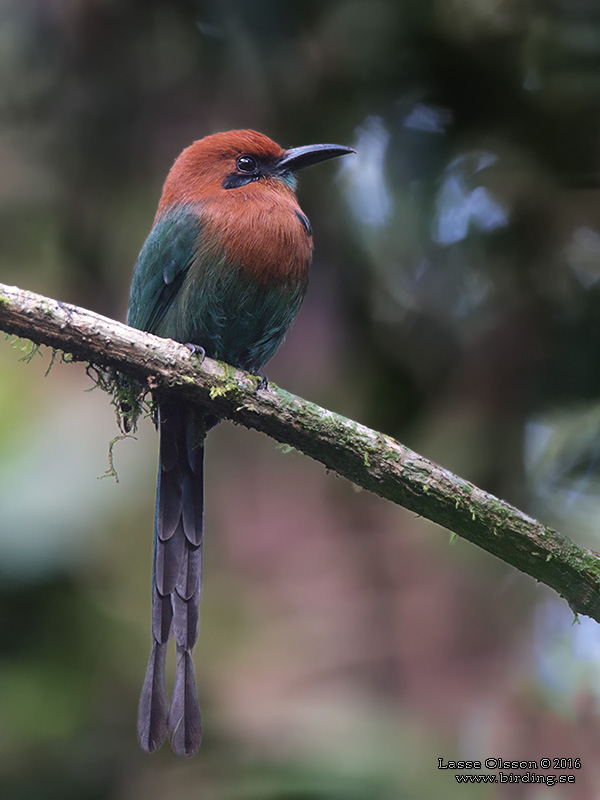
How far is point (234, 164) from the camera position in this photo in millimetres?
2682

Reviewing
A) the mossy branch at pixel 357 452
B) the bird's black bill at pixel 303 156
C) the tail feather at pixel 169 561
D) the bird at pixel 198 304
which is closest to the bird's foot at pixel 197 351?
the bird at pixel 198 304

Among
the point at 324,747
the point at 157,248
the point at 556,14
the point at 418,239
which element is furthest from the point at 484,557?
the point at 556,14

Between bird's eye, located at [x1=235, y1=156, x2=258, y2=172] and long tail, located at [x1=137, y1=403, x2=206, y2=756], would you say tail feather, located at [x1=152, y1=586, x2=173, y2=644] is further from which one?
bird's eye, located at [x1=235, y1=156, x2=258, y2=172]

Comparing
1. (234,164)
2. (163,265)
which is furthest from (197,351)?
(234,164)

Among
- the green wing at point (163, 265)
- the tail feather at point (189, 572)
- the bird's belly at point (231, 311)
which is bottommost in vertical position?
the tail feather at point (189, 572)

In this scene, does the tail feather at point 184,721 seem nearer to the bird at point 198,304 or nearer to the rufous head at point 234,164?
the bird at point 198,304

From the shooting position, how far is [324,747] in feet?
9.65

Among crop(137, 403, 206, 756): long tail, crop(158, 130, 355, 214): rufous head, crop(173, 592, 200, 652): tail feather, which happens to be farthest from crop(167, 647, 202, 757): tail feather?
crop(158, 130, 355, 214): rufous head

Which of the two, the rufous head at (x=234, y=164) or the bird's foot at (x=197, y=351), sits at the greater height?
the rufous head at (x=234, y=164)

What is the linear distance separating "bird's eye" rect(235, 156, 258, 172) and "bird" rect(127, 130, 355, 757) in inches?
1.5

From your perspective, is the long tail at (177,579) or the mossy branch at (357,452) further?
the long tail at (177,579)

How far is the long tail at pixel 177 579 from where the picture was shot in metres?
2.19

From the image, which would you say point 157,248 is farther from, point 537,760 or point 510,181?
point 537,760

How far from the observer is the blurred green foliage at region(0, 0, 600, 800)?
9.66 feet
